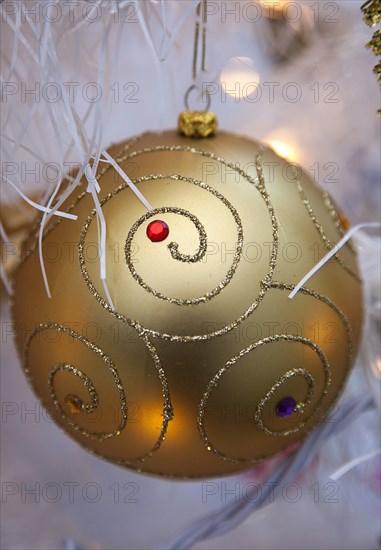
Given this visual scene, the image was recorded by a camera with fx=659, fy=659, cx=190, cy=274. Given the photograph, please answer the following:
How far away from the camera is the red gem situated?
→ 24.6 inches

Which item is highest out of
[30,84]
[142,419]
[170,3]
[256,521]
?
[170,3]

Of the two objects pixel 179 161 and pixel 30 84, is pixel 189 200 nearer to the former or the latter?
pixel 179 161

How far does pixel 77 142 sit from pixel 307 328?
30 centimetres

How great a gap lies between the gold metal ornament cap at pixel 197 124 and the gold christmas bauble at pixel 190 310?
0.02 m

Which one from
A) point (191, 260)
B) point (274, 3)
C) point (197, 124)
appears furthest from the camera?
point (274, 3)

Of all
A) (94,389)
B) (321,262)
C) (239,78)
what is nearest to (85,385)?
(94,389)

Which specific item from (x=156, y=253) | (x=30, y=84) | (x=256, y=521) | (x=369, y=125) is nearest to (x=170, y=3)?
(x=30, y=84)

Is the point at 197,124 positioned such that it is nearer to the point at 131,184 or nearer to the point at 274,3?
the point at 131,184

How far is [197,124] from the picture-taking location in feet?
2.38

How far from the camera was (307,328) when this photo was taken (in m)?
0.66

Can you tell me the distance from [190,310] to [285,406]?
15 centimetres

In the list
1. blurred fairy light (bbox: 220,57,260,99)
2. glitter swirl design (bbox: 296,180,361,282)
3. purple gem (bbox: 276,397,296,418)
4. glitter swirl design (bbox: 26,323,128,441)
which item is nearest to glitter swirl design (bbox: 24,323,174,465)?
glitter swirl design (bbox: 26,323,128,441)

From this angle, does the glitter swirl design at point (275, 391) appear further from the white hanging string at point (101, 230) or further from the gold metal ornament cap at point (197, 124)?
the gold metal ornament cap at point (197, 124)

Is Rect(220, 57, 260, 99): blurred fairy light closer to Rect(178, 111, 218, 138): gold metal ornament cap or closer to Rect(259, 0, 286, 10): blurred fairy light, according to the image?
Rect(259, 0, 286, 10): blurred fairy light
